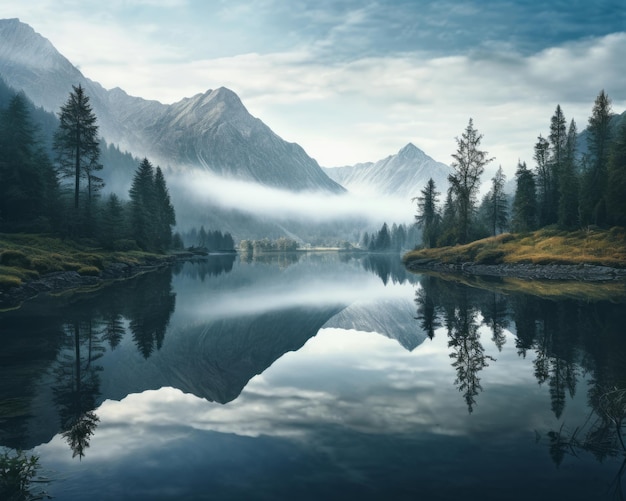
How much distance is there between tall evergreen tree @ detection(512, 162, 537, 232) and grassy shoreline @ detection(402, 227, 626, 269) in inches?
513

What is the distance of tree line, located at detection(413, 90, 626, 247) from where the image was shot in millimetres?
73500

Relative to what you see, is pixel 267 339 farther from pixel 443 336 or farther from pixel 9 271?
Answer: pixel 9 271

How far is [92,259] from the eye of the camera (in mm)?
56531

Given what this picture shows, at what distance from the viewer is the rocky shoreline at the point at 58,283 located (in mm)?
34094

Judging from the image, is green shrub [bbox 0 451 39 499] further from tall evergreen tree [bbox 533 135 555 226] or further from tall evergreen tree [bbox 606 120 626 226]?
tall evergreen tree [bbox 533 135 555 226]

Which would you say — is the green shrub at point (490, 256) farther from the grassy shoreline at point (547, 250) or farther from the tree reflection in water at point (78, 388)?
the tree reflection in water at point (78, 388)

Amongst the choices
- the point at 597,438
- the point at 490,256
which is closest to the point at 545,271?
the point at 490,256

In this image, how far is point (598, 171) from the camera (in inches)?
3155

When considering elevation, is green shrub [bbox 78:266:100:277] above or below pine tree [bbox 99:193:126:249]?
below

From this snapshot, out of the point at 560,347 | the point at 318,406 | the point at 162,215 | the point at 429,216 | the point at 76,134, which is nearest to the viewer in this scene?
the point at 318,406

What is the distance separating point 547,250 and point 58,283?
6982cm

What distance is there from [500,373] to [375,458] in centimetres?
822

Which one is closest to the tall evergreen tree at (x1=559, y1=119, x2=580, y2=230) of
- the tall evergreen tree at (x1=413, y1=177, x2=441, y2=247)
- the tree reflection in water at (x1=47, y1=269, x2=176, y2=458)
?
the tall evergreen tree at (x1=413, y1=177, x2=441, y2=247)

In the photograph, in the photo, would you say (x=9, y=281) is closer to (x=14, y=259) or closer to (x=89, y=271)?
(x=14, y=259)
